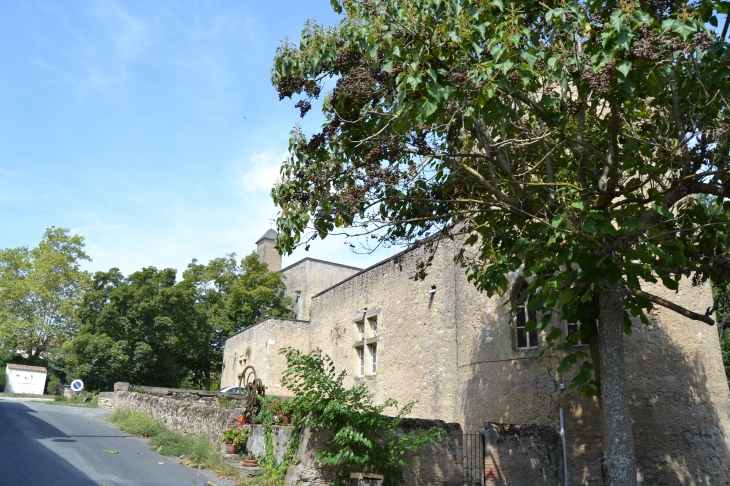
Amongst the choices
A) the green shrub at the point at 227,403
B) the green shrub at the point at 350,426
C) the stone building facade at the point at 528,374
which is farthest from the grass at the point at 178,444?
the stone building facade at the point at 528,374

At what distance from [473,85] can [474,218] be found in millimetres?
3248

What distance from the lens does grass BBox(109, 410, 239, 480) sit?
30.8 ft

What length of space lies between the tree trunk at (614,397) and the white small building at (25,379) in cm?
4501

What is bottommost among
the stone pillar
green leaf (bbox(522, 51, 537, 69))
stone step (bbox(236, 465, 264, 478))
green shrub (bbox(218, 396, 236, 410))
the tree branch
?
stone step (bbox(236, 465, 264, 478))

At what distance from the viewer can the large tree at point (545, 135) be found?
19.0 feet

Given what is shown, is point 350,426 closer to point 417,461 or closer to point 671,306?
point 417,461

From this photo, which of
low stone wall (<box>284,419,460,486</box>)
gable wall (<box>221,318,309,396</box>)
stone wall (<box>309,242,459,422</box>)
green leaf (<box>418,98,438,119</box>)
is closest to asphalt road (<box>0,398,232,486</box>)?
low stone wall (<box>284,419,460,486</box>)

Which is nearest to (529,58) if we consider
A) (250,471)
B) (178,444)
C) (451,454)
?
(451,454)

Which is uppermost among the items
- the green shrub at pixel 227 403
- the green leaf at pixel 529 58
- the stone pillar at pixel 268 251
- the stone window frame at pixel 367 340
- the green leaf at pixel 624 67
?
the stone pillar at pixel 268 251

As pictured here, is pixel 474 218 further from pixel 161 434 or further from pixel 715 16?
pixel 161 434

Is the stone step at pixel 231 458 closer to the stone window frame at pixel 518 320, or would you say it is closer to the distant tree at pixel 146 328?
the stone window frame at pixel 518 320

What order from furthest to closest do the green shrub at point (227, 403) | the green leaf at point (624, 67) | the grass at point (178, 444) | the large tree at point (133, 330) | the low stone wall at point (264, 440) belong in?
the large tree at point (133, 330) < the green shrub at point (227, 403) < the grass at point (178, 444) < the low stone wall at point (264, 440) < the green leaf at point (624, 67)

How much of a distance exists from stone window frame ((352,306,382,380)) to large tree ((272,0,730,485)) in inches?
352

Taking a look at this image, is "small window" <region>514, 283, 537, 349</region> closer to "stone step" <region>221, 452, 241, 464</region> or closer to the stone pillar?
"stone step" <region>221, 452, 241, 464</region>
